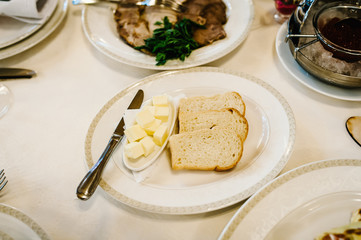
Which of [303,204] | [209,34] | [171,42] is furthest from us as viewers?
[209,34]

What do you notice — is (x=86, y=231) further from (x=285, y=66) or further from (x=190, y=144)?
(x=285, y=66)

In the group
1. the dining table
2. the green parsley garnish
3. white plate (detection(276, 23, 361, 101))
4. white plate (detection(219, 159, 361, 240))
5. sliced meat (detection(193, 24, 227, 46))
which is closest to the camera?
white plate (detection(219, 159, 361, 240))

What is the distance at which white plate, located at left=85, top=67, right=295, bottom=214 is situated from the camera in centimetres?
95

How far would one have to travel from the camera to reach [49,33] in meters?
1.58

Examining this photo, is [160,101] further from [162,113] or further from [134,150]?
[134,150]

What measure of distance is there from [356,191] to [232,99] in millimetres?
577

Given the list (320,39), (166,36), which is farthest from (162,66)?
(320,39)

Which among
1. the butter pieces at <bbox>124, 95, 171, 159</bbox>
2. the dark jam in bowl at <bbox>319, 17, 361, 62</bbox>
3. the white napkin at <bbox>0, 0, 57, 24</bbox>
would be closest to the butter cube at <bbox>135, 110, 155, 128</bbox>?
the butter pieces at <bbox>124, 95, 171, 159</bbox>

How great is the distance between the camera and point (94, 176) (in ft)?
3.25

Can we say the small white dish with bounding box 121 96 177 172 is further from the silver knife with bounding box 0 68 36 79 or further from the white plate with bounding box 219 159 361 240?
the silver knife with bounding box 0 68 36 79

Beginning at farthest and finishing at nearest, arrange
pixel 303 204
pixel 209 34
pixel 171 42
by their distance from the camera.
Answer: pixel 209 34 → pixel 171 42 → pixel 303 204

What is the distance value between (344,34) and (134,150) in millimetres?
1105

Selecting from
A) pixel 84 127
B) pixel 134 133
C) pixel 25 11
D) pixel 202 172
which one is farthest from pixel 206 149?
pixel 25 11

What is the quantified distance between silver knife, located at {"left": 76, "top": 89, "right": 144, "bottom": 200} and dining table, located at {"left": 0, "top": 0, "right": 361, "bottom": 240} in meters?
0.10
